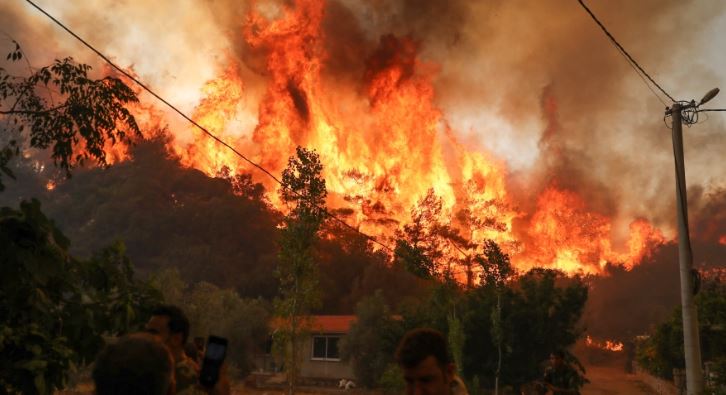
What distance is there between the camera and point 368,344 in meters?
40.6

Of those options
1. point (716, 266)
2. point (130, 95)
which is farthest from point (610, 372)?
point (130, 95)

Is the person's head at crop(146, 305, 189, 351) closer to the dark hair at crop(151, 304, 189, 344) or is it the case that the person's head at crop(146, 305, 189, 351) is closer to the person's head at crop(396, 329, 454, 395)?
the dark hair at crop(151, 304, 189, 344)

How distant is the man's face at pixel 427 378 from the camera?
371cm

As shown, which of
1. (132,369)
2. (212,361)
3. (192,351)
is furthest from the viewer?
(192,351)

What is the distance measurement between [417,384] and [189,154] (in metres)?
102

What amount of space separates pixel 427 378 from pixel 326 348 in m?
41.8

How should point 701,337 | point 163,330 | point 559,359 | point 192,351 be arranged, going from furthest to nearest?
point 701,337 < point 559,359 < point 192,351 < point 163,330

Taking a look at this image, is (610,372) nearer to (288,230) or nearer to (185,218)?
(288,230)

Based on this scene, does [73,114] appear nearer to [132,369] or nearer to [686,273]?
[132,369]

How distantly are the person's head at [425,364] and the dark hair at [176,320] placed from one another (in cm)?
184

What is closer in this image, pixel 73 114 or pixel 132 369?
pixel 132 369

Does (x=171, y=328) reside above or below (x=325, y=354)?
above

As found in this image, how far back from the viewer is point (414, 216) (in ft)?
240

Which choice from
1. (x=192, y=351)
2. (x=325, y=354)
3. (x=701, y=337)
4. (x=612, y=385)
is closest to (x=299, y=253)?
(x=701, y=337)
